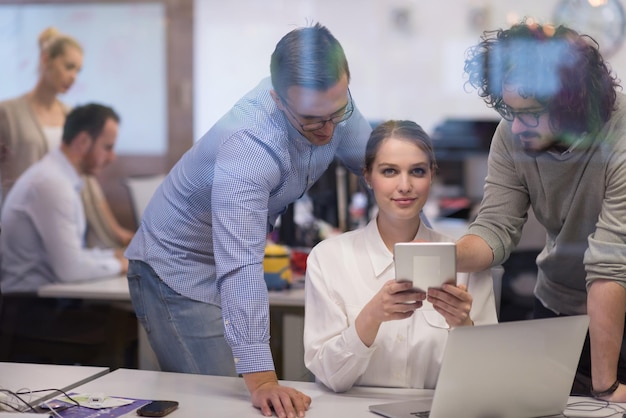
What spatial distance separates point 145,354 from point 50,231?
3.99 feet

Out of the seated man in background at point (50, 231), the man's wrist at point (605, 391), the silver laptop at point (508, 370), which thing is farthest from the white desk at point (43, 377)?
the seated man in background at point (50, 231)

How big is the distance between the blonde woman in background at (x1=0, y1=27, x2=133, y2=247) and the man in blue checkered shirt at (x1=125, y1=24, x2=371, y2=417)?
1.59 meters

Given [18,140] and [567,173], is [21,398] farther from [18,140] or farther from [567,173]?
[18,140]

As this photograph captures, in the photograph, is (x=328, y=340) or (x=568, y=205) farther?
(x=568, y=205)

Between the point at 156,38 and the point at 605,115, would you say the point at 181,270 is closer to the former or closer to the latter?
the point at 605,115

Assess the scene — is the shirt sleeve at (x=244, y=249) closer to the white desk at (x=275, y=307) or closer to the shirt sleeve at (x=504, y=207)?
the white desk at (x=275, y=307)

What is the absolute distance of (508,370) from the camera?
171cm

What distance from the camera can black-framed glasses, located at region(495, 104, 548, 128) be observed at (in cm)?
210

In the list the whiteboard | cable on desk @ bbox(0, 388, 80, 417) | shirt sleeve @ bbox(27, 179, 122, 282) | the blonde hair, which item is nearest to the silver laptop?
cable on desk @ bbox(0, 388, 80, 417)

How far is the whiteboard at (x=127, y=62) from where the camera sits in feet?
17.7

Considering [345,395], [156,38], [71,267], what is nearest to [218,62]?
[71,267]

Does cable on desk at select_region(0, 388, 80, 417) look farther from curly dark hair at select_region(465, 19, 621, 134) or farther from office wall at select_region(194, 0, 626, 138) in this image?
curly dark hair at select_region(465, 19, 621, 134)

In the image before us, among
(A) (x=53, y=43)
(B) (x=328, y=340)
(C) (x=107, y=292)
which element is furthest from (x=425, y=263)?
(A) (x=53, y=43)

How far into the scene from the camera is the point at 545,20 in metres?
2.29
